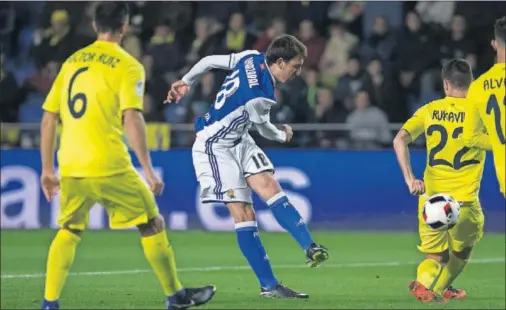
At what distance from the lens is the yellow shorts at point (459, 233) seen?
938cm

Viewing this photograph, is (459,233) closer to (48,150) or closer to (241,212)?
(241,212)

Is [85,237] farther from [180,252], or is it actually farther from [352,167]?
[352,167]

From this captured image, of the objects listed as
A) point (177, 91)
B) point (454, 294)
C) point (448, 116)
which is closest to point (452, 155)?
point (448, 116)

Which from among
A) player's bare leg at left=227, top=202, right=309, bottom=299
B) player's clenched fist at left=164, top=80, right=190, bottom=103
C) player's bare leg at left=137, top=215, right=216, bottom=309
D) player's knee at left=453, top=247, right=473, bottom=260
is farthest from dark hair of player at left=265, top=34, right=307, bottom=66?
player's bare leg at left=137, top=215, right=216, bottom=309

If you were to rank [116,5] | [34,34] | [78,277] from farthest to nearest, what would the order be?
[34,34], [78,277], [116,5]

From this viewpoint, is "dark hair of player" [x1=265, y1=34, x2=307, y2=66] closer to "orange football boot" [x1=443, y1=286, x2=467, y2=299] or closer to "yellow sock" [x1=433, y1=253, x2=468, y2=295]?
"yellow sock" [x1=433, y1=253, x2=468, y2=295]

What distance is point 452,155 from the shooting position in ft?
30.7

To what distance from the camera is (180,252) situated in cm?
1412

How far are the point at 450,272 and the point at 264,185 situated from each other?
1.57 meters

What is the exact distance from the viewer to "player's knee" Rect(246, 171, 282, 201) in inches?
383

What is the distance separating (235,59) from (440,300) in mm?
2437

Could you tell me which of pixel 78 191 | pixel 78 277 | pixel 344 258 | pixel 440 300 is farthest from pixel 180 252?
pixel 78 191

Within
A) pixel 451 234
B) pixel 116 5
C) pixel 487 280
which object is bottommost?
pixel 487 280

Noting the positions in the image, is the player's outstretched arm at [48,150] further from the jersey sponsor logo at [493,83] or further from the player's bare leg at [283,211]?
the jersey sponsor logo at [493,83]
